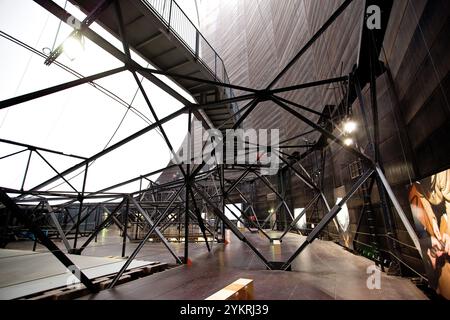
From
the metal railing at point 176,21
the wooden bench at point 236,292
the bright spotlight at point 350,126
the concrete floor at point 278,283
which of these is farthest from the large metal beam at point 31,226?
the bright spotlight at point 350,126

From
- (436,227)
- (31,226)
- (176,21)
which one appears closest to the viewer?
(31,226)

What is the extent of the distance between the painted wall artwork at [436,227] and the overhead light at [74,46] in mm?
8034

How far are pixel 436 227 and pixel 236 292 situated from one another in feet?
12.1

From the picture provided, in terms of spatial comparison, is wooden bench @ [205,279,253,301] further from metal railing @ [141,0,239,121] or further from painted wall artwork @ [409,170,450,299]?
metal railing @ [141,0,239,121]

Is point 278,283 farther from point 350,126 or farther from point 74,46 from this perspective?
point 74,46

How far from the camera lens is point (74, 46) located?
5.64m

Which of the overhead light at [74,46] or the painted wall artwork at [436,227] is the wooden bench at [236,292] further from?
the overhead light at [74,46]

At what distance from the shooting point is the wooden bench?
209 centimetres

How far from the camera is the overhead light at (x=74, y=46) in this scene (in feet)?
16.4

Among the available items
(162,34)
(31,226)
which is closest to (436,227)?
(31,226)

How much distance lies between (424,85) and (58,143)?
1218 cm

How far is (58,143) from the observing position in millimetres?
8594
